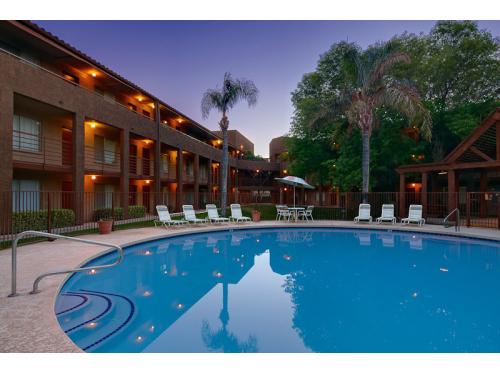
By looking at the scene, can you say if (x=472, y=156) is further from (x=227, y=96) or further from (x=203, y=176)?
(x=203, y=176)

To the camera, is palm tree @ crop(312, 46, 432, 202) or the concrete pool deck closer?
the concrete pool deck

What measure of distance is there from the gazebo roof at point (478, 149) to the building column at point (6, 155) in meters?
20.2

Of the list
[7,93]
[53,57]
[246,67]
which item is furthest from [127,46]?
[7,93]

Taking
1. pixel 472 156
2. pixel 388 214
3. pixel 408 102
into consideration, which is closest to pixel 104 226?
pixel 388 214

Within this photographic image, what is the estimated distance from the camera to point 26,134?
519 inches

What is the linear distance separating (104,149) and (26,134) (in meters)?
5.22

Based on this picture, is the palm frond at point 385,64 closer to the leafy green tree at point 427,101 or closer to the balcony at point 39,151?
the leafy green tree at point 427,101

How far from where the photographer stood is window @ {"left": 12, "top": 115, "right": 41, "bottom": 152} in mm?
12812

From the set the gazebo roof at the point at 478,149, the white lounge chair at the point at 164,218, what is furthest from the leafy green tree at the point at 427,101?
the white lounge chair at the point at 164,218

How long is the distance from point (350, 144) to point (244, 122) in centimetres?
2357

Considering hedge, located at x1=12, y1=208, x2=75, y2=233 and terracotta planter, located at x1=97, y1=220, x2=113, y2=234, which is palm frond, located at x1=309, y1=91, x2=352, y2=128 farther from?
hedge, located at x1=12, y1=208, x2=75, y2=233

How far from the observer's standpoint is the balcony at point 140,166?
815 inches

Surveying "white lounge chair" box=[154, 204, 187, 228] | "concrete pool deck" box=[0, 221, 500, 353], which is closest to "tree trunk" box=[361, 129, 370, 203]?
Answer: "white lounge chair" box=[154, 204, 187, 228]

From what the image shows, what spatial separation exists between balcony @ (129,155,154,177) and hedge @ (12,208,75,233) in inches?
271
